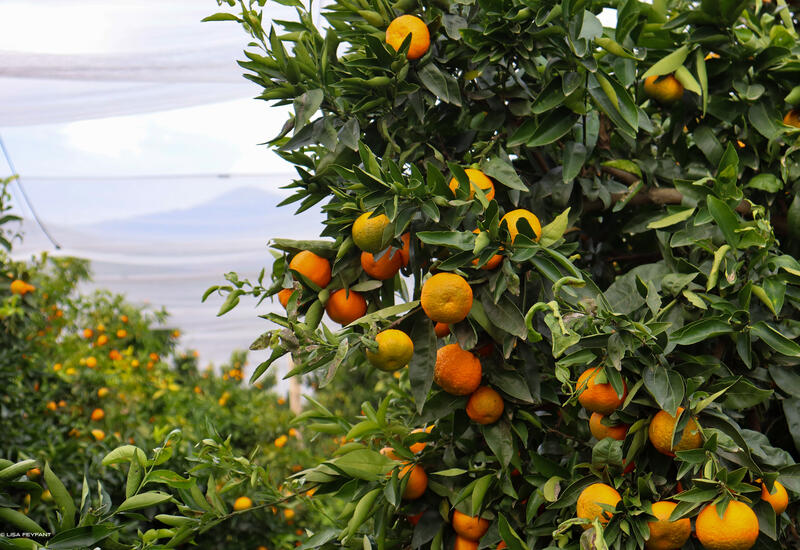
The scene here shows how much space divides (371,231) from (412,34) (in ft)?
0.87

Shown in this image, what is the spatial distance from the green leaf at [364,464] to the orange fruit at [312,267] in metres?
0.23

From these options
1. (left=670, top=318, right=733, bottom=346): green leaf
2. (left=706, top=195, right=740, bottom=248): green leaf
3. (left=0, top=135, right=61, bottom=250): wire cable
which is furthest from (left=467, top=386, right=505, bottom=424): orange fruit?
(left=0, top=135, right=61, bottom=250): wire cable

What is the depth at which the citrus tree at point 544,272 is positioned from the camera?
0.78m

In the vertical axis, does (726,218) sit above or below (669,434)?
above

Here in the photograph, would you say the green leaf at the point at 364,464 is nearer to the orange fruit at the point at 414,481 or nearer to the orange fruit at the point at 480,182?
the orange fruit at the point at 414,481

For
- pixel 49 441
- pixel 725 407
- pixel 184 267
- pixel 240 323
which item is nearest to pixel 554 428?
pixel 725 407

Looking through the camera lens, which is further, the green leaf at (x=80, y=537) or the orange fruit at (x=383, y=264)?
the orange fruit at (x=383, y=264)

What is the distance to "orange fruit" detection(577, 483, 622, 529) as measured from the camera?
78cm

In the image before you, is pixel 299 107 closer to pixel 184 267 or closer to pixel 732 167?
pixel 732 167

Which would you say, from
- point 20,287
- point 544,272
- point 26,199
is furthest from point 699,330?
point 26,199

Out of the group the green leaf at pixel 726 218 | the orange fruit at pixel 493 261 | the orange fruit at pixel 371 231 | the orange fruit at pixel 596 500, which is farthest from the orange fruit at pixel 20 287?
the green leaf at pixel 726 218

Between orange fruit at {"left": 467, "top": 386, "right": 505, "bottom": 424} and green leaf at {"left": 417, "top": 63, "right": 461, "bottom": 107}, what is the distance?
367mm

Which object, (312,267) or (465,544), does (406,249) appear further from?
(465,544)

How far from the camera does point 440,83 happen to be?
0.90m
